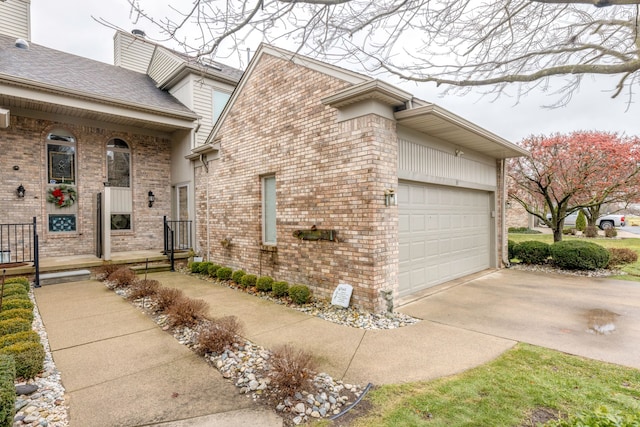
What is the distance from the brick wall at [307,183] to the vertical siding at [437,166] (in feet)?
1.81

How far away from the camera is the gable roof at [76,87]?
7855 mm

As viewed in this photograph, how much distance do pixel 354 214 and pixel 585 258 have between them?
7.10m

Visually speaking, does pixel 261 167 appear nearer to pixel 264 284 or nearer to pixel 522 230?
pixel 264 284

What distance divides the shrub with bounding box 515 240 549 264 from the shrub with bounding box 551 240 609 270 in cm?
35

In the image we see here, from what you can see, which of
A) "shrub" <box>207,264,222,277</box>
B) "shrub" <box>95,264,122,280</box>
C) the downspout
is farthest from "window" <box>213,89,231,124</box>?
the downspout

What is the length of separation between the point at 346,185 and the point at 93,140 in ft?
28.7

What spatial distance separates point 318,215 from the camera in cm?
593

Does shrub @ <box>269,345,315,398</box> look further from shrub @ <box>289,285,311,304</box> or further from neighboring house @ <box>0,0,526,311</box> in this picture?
shrub @ <box>289,285,311,304</box>

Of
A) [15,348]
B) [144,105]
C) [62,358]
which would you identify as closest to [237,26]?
[15,348]

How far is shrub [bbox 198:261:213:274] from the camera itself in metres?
8.51

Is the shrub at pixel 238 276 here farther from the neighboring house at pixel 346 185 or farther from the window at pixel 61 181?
the window at pixel 61 181

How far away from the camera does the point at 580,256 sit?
8344 mm

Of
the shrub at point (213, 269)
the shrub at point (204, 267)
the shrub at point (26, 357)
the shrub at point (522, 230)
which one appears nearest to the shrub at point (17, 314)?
the shrub at point (26, 357)

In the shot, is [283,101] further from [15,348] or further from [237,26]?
[15,348]
